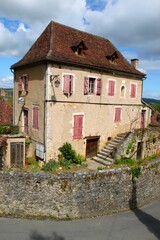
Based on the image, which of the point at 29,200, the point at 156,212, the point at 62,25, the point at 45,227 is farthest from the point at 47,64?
the point at 156,212

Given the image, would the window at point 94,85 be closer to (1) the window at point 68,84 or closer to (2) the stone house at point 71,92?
(2) the stone house at point 71,92

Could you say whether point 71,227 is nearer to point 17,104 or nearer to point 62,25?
point 17,104

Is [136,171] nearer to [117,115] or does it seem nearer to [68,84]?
[68,84]

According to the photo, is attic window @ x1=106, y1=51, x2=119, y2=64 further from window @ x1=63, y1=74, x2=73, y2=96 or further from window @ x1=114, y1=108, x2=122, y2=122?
window @ x1=63, y1=74, x2=73, y2=96

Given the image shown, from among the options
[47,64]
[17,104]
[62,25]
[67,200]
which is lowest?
[67,200]

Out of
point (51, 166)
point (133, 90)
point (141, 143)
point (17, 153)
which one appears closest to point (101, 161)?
point (51, 166)

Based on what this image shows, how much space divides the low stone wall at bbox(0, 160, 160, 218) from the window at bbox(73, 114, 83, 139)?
5766 millimetres

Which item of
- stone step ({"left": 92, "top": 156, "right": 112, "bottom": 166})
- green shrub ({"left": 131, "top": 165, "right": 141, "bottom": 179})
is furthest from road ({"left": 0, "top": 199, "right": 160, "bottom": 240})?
stone step ({"left": 92, "top": 156, "right": 112, "bottom": 166})

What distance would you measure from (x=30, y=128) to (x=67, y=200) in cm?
792

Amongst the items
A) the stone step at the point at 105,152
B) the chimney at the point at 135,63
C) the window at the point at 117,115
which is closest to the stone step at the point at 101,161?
the stone step at the point at 105,152

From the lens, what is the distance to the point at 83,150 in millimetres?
17969

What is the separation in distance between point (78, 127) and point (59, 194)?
6.85m

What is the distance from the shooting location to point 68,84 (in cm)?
1625

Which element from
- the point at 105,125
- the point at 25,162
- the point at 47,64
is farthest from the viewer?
the point at 105,125
